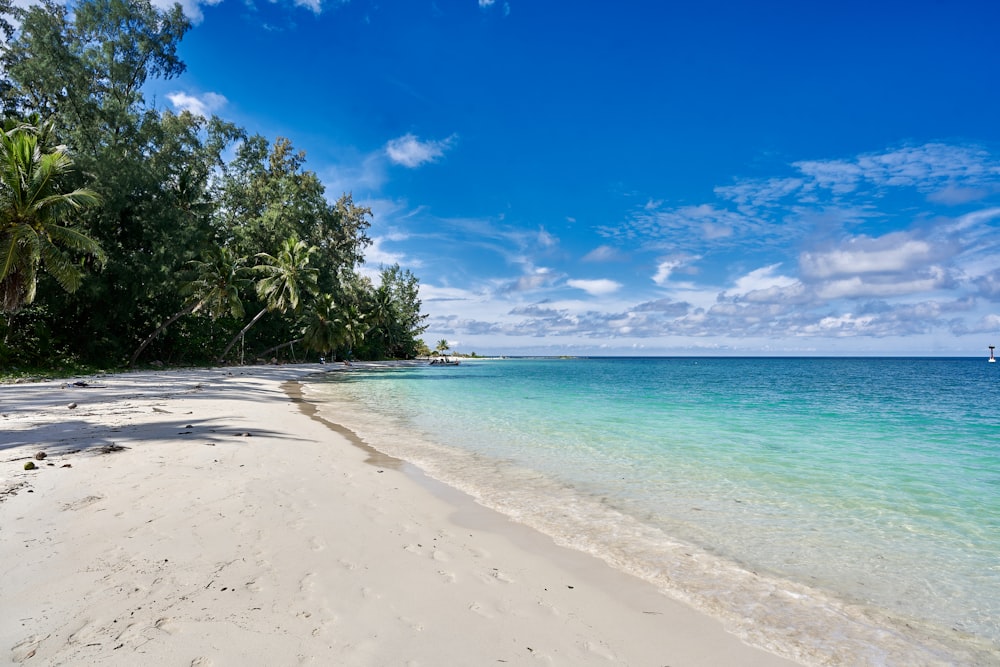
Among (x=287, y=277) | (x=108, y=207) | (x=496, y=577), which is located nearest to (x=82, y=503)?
(x=496, y=577)

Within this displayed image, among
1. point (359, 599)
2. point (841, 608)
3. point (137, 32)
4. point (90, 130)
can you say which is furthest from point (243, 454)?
point (137, 32)

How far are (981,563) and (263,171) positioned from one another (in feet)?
147

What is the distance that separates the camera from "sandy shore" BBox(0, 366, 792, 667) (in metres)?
2.55

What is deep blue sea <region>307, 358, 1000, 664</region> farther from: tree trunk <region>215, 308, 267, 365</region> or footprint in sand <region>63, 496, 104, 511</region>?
tree trunk <region>215, 308, 267, 365</region>

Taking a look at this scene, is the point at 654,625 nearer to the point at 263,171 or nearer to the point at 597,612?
the point at 597,612

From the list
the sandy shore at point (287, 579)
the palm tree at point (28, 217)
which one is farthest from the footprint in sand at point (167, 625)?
the palm tree at point (28, 217)

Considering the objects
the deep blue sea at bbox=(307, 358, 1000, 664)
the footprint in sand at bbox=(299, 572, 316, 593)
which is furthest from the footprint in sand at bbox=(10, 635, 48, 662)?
the deep blue sea at bbox=(307, 358, 1000, 664)

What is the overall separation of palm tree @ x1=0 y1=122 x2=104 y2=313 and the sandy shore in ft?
46.6

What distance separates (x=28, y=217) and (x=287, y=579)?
21060 mm

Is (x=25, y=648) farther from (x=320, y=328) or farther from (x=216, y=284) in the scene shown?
(x=320, y=328)

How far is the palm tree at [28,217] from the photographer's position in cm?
Answer: 1596

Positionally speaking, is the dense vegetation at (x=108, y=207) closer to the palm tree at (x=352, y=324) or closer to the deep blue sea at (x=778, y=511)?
the deep blue sea at (x=778, y=511)

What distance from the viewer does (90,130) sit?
21.6 metres

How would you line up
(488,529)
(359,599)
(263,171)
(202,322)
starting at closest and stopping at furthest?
(359,599)
(488,529)
(202,322)
(263,171)
